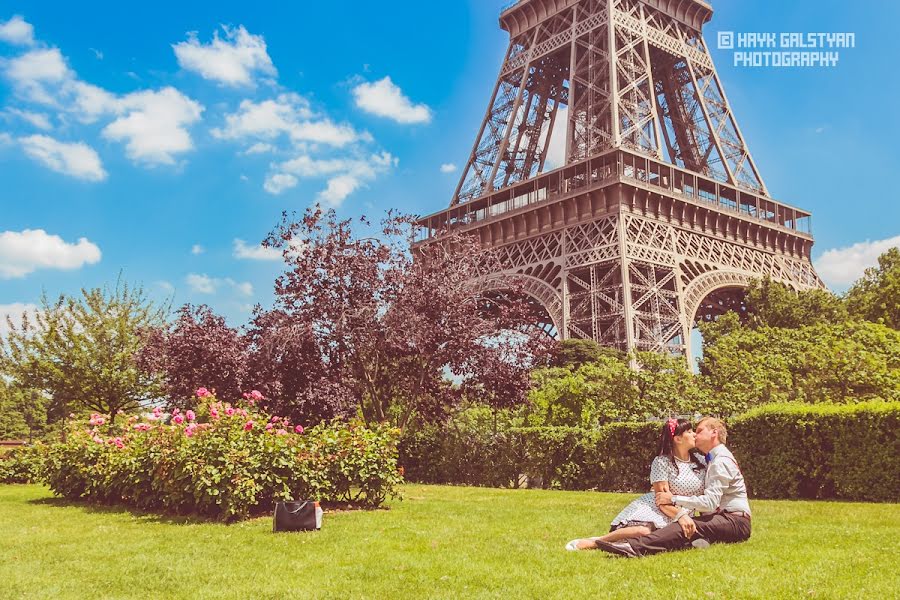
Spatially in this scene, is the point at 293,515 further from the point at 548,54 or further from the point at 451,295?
the point at 548,54

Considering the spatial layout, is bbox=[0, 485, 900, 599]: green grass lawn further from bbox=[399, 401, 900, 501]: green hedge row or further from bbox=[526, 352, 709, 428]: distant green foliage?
bbox=[526, 352, 709, 428]: distant green foliage

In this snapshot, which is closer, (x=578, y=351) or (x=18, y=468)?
(x=18, y=468)

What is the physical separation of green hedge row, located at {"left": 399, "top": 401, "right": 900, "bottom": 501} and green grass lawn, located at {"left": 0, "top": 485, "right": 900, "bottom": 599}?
64.6 inches

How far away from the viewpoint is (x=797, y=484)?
12625mm

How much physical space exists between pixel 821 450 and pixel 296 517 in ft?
28.8

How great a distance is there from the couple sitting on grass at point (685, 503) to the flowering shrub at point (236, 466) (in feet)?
15.1

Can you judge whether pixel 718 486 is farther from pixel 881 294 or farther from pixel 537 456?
pixel 881 294

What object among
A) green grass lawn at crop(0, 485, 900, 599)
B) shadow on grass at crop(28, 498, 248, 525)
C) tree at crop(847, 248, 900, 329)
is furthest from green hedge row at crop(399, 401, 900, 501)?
tree at crop(847, 248, 900, 329)

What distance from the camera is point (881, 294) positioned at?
1353 inches

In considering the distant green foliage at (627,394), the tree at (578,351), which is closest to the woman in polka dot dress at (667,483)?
the distant green foliage at (627,394)

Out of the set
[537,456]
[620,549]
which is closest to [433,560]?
[620,549]

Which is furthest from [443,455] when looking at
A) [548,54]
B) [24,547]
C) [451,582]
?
[548,54]

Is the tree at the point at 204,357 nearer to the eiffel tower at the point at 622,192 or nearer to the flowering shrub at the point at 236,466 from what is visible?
the flowering shrub at the point at 236,466

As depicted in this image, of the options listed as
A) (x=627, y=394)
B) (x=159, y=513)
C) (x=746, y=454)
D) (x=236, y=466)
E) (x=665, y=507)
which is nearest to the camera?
(x=665, y=507)
